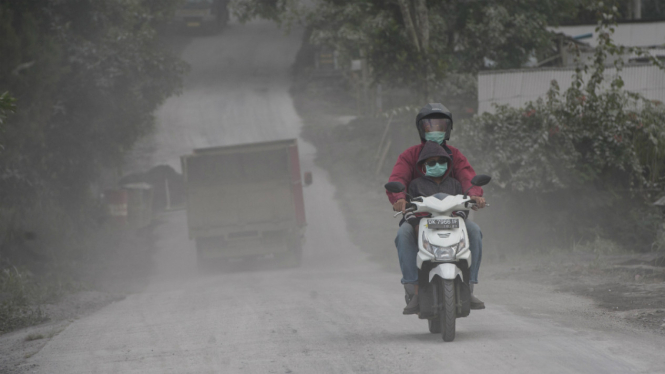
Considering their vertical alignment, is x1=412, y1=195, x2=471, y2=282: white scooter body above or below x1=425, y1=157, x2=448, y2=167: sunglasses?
below

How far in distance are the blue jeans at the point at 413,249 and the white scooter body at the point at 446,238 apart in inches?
6.0

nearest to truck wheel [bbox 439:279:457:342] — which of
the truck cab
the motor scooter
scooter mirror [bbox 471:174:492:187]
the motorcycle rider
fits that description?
the motor scooter

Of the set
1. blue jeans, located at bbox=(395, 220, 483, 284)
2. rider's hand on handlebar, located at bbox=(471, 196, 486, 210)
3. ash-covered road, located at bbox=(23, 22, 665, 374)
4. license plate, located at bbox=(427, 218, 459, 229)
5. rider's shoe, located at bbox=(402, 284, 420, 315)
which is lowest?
ash-covered road, located at bbox=(23, 22, 665, 374)

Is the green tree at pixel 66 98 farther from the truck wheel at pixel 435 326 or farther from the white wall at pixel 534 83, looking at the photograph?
the truck wheel at pixel 435 326

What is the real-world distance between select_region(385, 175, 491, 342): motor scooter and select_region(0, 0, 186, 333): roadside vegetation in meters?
6.08

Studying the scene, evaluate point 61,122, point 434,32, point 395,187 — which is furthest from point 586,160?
point 61,122

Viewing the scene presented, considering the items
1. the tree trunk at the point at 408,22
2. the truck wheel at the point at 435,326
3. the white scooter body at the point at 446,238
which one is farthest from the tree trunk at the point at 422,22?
the white scooter body at the point at 446,238

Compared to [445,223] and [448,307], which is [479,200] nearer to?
[445,223]

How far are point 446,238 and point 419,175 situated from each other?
73 centimetres

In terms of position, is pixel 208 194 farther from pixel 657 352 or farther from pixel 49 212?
pixel 657 352

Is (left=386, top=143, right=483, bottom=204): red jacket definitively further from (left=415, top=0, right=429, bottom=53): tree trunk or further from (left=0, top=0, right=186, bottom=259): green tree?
(left=415, top=0, right=429, bottom=53): tree trunk

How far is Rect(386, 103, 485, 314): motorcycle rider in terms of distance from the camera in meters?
5.95

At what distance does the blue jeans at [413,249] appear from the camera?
19.5 ft

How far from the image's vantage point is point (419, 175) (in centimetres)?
624
